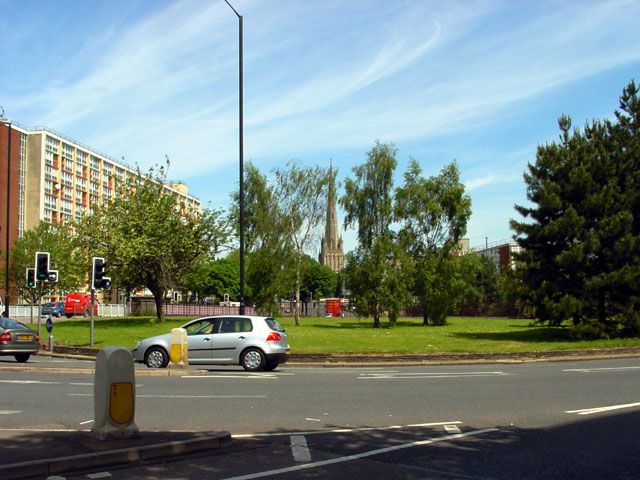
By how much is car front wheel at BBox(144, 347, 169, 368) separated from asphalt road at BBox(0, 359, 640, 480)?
231 cm

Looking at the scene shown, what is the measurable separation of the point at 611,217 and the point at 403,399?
21.9 m

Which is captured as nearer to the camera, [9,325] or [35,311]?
[9,325]

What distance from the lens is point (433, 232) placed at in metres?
56.4

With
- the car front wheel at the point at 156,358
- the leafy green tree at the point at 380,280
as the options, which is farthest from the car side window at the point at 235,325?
the leafy green tree at the point at 380,280

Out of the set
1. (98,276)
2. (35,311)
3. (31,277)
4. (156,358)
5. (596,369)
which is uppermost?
(31,277)

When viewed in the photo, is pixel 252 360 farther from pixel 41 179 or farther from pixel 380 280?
pixel 41 179

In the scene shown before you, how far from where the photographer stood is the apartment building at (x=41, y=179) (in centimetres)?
10125

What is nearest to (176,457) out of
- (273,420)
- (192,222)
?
(273,420)

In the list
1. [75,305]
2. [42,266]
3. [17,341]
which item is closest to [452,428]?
[17,341]

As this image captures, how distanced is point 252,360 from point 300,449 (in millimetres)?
11585

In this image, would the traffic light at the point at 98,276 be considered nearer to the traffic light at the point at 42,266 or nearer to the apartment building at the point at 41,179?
the traffic light at the point at 42,266

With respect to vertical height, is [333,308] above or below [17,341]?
above

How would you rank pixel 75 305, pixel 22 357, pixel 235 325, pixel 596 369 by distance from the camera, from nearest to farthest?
1. pixel 596 369
2. pixel 235 325
3. pixel 22 357
4. pixel 75 305

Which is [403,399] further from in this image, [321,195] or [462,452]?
[321,195]
